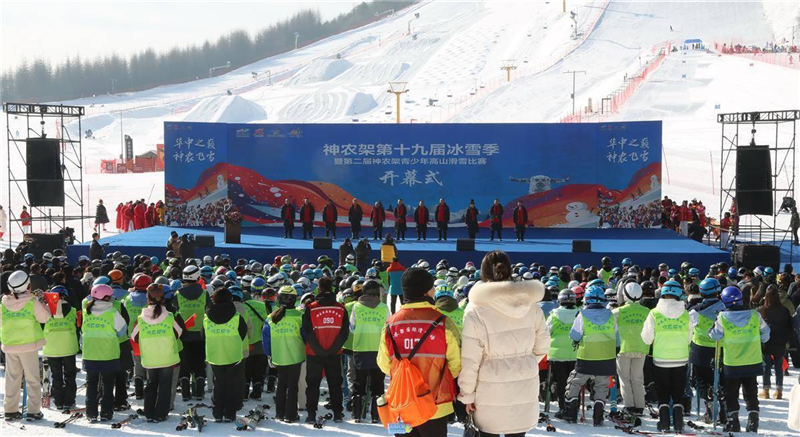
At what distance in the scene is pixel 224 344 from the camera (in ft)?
27.1

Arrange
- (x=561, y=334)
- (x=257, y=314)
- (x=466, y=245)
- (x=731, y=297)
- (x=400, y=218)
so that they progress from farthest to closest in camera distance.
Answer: (x=400, y=218) → (x=466, y=245) → (x=257, y=314) → (x=561, y=334) → (x=731, y=297)

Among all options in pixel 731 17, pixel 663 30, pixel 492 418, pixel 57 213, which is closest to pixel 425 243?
pixel 492 418

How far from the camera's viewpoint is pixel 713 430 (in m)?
8.28

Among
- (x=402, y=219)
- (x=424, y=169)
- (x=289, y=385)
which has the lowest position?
(x=289, y=385)

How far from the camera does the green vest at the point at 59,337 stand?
28.7 feet

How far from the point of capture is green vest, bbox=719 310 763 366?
812 cm

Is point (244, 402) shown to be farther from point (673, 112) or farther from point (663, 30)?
point (663, 30)

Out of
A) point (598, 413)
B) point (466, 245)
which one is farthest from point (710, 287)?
point (466, 245)

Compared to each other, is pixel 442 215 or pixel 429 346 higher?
pixel 442 215

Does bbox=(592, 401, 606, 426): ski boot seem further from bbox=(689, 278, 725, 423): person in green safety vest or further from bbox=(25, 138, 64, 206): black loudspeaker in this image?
bbox=(25, 138, 64, 206): black loudspeaker

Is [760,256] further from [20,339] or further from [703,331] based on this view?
[20,339]

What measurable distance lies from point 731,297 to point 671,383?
98 cm

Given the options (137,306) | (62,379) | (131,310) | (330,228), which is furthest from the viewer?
(330,228)

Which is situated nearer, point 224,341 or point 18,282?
point 224,341
